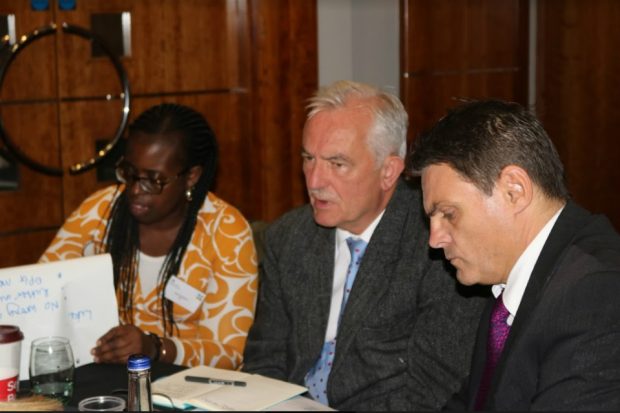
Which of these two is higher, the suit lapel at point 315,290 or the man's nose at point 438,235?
the man's nose at point 438,235

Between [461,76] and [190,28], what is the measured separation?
5.02 ft

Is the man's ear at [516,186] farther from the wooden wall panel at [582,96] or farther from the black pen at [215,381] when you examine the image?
the wooden wall panel at [582,96]

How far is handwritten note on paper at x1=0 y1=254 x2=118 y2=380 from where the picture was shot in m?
2.23

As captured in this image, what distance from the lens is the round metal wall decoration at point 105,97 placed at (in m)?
3.87

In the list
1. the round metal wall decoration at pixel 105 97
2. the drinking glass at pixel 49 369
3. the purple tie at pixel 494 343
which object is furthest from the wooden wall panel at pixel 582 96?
the drinking glass at pixel 49 369

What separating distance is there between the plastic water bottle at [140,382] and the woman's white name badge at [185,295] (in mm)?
998

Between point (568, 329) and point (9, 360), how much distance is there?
117 centimetres

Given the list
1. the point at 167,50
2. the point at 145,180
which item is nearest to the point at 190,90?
the point at 167,50

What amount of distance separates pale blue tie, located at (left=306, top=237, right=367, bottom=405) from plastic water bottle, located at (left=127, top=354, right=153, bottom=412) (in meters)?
0.80

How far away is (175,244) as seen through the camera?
2.97 m

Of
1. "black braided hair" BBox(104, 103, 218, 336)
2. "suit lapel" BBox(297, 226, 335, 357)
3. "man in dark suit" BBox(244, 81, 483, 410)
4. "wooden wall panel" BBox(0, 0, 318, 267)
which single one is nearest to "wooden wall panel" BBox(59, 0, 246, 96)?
"wooden wall panel" BBox(0, 0, 318, 267)

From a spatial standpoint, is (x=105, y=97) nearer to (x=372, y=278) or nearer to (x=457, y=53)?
(x=457, y=53)

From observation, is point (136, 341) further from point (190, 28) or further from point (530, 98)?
point (530, 98)

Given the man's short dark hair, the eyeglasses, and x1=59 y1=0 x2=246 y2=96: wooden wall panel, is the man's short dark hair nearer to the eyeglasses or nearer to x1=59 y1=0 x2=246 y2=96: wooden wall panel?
the eyeglasses
